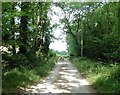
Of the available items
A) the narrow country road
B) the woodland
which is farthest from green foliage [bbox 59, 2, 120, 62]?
the narrow country road

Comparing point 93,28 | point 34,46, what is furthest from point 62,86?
point 93,28

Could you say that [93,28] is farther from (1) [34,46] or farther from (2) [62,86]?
(2) [62,86]

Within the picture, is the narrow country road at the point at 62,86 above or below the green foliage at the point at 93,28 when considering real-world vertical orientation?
below

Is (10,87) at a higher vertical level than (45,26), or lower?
lower

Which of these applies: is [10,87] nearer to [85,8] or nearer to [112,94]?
[112,94]

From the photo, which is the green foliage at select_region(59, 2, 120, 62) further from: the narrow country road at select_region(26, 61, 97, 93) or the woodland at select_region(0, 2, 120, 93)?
the narrow country road at select_region(26, 61, 97, 93)

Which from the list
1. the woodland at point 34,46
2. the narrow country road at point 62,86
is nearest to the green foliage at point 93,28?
the woodland at point 34,46

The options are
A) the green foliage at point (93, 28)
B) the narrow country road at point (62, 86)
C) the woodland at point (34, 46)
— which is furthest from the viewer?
the green foliage at point (93, 28)

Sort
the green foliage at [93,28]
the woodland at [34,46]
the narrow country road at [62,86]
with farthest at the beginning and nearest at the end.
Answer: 1. the green foliage at [93,28]
2. the narrow country road at [62,86]
3. the woodland at [34,46]

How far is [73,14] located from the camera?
53219 millimetres

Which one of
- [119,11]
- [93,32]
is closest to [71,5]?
[93,32]

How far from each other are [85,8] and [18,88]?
3493cm

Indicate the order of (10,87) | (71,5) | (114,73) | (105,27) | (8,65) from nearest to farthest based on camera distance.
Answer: (10,87)
(114,73)
(8,65)
(105,27)
(71,5)

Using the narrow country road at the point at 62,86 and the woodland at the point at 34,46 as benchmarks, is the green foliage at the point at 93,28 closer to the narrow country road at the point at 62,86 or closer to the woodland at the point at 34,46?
the woodland at the point at 34,46
